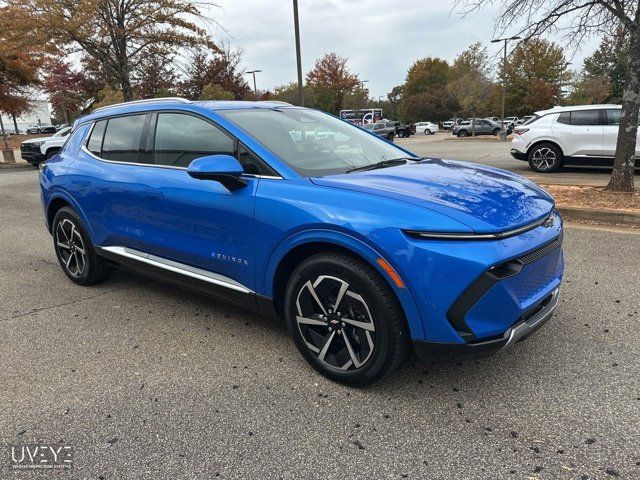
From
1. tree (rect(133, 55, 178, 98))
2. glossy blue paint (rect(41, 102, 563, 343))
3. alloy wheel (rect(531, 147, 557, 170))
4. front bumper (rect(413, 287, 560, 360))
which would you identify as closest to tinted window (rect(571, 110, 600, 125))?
alloy wheel (rect(531, 147, 557, 170))

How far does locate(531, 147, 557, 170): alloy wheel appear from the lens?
11.6 meters

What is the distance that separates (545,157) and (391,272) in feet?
35.0

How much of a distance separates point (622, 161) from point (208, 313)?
7.14 m

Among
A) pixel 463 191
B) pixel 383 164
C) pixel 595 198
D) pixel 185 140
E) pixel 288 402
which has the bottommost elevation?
pixel 288 402

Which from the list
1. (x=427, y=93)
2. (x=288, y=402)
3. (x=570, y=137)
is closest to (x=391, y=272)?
(x=288, y=402)

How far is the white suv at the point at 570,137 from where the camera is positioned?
10828 millimetres

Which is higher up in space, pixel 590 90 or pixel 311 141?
pixel 590 90

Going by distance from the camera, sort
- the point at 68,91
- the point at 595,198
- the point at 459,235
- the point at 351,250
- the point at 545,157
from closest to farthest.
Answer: the point at 459,235 → the point at 351,250 → the point at 595,198 → the point at 545,157 → the point at 68,91

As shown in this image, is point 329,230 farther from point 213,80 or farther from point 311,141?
point 213,80

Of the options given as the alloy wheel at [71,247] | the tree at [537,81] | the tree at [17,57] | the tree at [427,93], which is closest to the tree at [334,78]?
the tree at [427,93]

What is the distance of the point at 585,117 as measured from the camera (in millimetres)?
11125

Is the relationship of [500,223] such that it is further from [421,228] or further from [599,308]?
[599,308]

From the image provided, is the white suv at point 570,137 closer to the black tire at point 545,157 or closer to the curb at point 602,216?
the black tire at point 545,157

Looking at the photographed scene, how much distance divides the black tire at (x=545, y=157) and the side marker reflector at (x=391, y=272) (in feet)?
34.8
